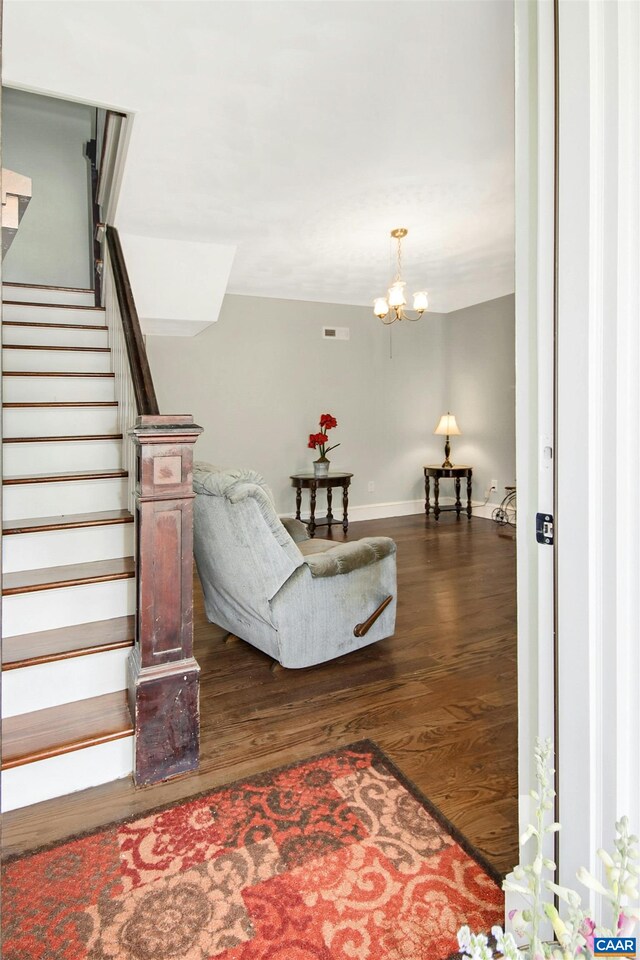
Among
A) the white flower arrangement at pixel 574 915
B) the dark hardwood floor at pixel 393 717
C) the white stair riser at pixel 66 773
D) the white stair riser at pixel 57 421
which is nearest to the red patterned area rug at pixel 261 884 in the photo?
the dark hardwood floor at pixel 393 717

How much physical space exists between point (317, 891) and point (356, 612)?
1.43 meters

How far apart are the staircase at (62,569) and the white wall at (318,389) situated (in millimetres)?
2289

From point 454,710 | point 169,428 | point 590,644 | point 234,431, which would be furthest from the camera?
point 234,431

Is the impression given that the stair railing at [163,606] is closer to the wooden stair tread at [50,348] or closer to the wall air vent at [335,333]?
the wooden stair tread at [50,348]

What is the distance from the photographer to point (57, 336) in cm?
343

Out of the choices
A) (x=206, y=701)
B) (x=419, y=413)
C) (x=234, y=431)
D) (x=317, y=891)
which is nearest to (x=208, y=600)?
(x=206, y=701)

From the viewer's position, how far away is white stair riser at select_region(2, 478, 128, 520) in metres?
2.49

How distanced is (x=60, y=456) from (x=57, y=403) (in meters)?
0.31

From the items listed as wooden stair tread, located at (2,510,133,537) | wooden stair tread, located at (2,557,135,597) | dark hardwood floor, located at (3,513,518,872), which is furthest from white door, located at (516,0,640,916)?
wooden stair tread, located at (2,510,133,537)

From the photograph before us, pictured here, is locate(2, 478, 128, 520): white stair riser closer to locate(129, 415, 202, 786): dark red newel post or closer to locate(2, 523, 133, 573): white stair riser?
locate(2, 523, 133, 573): white stair riser

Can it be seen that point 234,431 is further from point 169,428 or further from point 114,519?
point 169,428

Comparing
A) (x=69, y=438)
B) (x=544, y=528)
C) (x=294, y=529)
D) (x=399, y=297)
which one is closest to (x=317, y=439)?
(x=399, y=297)

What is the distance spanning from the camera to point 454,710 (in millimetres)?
2291

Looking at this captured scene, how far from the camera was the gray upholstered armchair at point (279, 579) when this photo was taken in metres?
2.43
